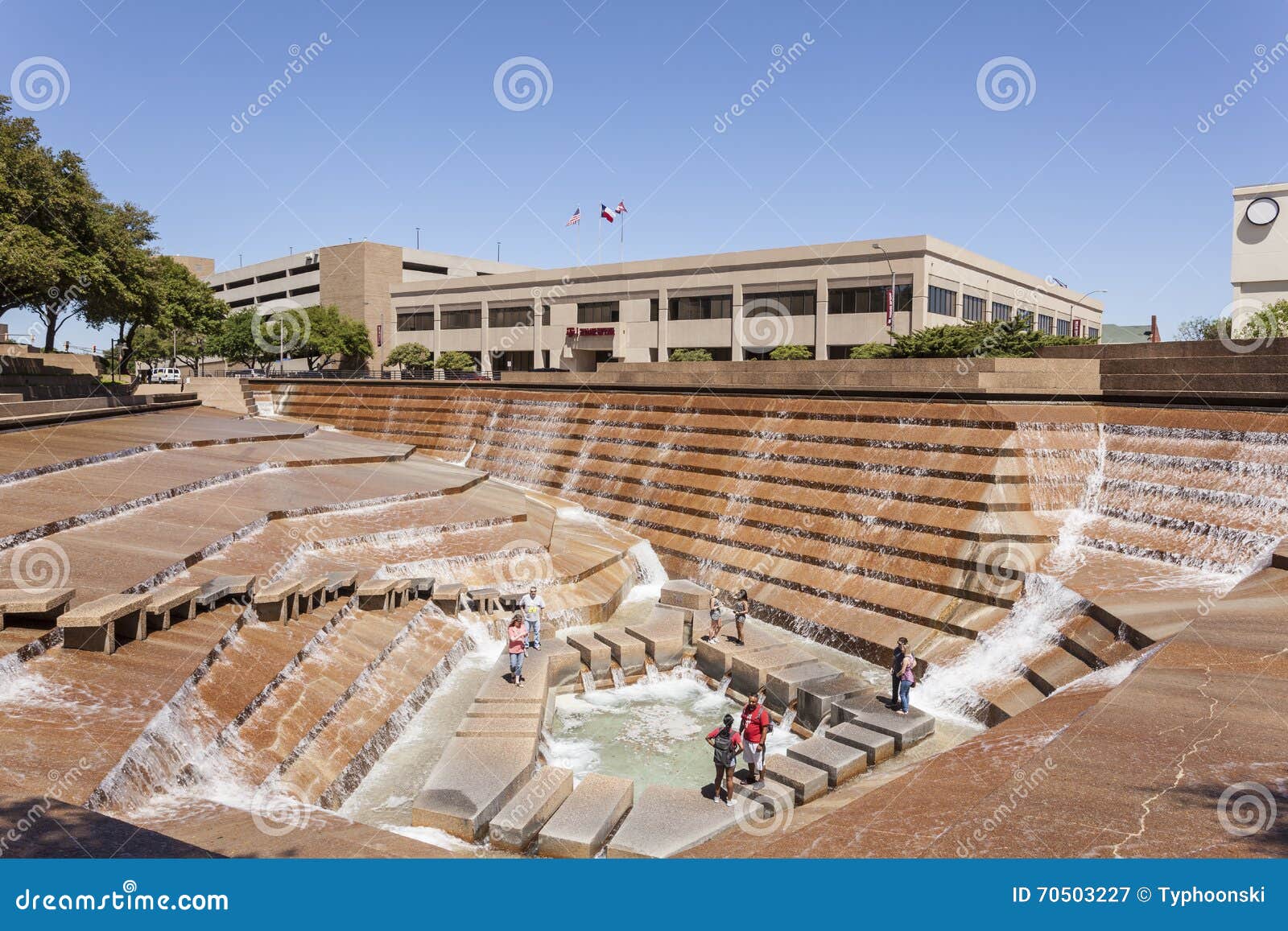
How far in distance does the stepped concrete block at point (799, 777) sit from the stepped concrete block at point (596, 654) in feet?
16.3

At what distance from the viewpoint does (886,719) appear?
13508mm

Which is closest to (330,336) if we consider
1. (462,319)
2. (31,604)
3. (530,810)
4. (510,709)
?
(462,319)

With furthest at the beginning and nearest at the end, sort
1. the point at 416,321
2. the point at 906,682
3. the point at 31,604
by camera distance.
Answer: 1. the point at 416,321
2. the point at 906,682
3. the point at 31,604

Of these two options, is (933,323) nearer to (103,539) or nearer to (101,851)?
(103,539)

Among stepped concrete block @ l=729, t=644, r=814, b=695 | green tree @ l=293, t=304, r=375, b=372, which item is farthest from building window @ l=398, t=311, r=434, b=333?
stepped concrete block @ l=729, t=644, r=814, b=695

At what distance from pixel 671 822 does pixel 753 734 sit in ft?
5.99

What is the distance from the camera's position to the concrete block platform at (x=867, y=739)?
12.6m

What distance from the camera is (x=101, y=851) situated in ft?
21.5

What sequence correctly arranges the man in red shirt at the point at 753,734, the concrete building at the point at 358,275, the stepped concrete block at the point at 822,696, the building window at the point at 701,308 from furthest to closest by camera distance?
1. the concrete building at the point at 358,275
2. the building window at the point at 701,308
3. the stepped concrete block at the point at 822,696
4. the man in red shirt at the point at 753,734

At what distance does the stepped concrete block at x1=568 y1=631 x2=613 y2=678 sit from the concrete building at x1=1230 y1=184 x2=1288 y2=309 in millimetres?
59947

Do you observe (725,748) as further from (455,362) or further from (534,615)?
(455,362)

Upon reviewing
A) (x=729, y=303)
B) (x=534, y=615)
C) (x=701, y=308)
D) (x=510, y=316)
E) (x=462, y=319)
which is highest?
(x=462, y=319)

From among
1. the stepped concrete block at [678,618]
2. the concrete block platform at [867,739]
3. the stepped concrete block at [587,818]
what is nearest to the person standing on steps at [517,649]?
the stepped concrete block at [587,818]

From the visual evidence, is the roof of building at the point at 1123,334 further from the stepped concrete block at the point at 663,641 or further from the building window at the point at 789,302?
the stepped concrete block at the point at 663,641
